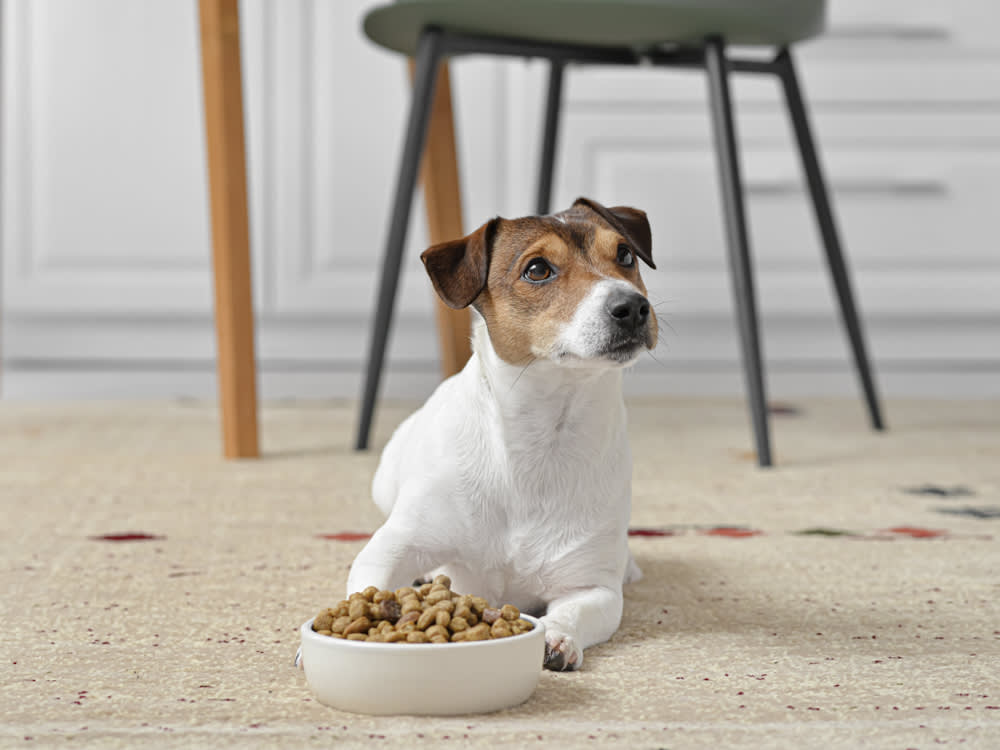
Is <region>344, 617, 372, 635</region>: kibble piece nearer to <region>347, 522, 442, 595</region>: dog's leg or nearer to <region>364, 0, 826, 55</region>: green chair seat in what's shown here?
<region>347, 522, 442, 595</region>: dog's leg

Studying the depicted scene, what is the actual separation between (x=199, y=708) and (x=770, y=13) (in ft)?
4.57

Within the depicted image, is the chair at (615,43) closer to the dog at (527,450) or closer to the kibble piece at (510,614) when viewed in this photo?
the dog at (527,450)

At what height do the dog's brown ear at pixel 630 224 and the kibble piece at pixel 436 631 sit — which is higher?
the dog's brown ear at pixel 630 224

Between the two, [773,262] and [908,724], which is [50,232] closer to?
[773,262]

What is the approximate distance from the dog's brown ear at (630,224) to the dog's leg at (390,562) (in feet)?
0.99

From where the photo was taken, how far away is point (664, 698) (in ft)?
2.37

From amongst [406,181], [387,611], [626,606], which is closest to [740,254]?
[406,181]

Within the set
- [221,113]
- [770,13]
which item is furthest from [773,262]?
[221,113]

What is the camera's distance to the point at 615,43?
1803 millimetres

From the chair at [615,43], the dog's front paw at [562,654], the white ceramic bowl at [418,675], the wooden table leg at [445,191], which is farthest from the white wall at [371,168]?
the white ceramic bowl at [418,675]

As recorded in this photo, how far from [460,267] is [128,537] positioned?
52 cm

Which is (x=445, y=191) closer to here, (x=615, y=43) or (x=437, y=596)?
(x=615, y=43)

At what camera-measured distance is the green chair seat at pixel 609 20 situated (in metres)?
1.65

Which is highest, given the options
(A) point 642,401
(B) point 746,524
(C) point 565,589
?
(C) point 565,589
